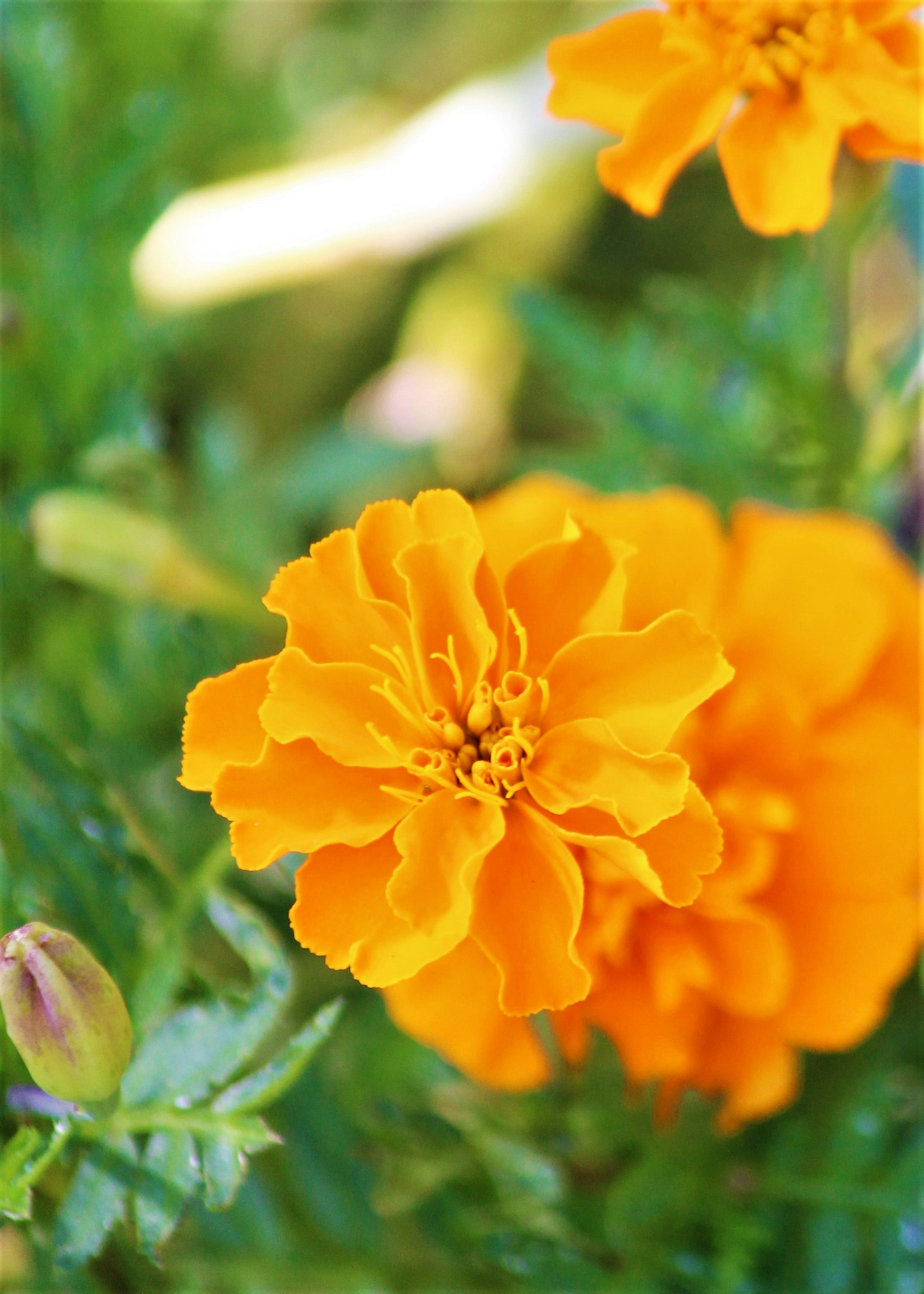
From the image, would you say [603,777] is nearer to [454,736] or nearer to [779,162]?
[454,736]

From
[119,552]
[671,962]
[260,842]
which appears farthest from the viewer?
[119,552]

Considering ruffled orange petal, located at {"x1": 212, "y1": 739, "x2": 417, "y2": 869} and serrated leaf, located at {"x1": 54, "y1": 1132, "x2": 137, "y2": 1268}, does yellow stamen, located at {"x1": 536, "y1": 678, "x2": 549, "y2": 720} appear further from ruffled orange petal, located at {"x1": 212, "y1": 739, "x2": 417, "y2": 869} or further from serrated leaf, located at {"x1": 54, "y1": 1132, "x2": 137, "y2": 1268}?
serrated leaf, located at {"x1": 54, "y1": 1132, "x2": 137, "y2": 1268}

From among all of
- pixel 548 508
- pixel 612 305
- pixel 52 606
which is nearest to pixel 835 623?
pixel 548 508

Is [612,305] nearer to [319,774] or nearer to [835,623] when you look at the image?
[835,623]

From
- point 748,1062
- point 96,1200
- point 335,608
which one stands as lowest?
point 748,1062

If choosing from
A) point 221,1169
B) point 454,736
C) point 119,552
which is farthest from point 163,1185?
point 119,552

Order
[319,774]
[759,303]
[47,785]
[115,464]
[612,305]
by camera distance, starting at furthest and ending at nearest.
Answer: [612,305] → [759,303] → [115,464] → [47,785] → [319,774]

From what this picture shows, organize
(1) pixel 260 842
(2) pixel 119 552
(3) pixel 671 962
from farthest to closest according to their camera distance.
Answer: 1. (2) pixel 119 552
2. (3) pixel 671 962
3. (1) pixel 260 842

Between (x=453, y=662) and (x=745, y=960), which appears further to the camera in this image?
(x=745, y=960)
